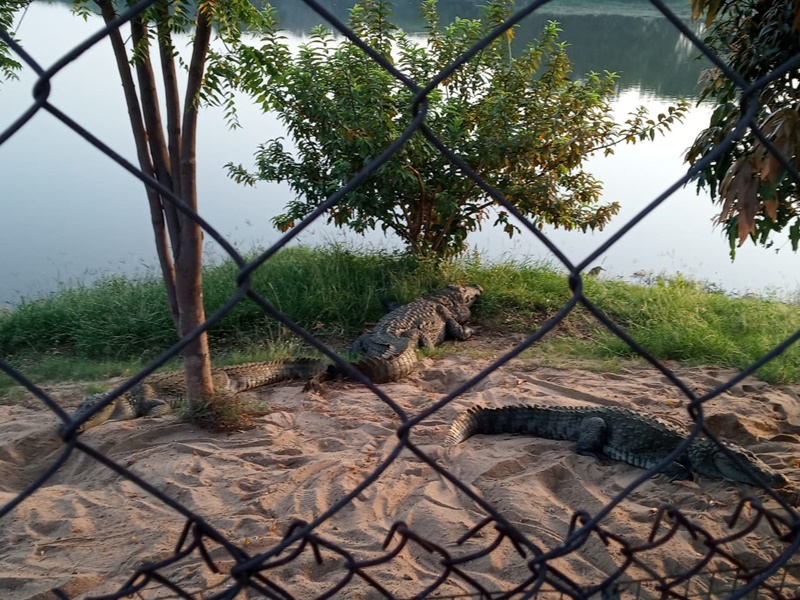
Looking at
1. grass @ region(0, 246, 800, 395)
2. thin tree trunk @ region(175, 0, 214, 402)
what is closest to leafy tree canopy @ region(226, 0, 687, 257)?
grass @ region(0, 246, 800, 395)

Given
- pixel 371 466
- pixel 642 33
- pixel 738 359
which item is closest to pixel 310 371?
pixel 371 466

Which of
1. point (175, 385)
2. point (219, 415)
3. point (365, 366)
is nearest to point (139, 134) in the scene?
point (219, 415)

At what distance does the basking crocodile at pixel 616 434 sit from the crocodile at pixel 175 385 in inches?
57.0

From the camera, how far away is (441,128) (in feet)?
19.3

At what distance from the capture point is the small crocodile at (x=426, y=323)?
5292 millimetres

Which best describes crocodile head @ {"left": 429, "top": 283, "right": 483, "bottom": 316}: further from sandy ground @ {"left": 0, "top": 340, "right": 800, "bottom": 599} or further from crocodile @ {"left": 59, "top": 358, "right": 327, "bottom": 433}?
sandy ground @ {"left": 0, "top": 340, "right": 800, "bottom": 599}

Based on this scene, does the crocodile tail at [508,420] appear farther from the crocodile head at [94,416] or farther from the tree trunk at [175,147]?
the crocodile head at [94,416]

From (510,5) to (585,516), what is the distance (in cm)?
535

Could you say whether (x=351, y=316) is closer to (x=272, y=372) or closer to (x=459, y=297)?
(x=459, y=297)

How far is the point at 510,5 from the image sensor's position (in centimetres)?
568

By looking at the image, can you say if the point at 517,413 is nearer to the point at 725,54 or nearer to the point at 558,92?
the point at 725,54

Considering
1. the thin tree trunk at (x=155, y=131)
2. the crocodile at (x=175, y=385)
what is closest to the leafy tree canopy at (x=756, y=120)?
the thin tree trunk at (x=155, y=131)

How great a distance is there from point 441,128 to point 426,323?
1.59 metres

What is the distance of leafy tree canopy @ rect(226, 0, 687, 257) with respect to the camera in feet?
18.0
